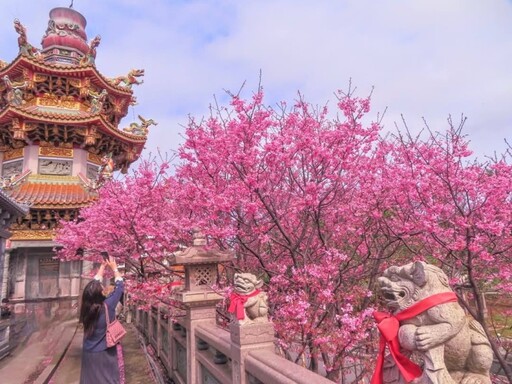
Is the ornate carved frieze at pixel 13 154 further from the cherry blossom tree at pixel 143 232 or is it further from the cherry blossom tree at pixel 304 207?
the cherry blossom tree at pixel 304 207

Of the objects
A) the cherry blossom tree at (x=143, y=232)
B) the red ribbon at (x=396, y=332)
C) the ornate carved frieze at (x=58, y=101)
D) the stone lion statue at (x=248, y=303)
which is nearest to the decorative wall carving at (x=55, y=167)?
the ornate carved frieze at (x=58, y=101)

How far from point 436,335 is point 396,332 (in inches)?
9.1

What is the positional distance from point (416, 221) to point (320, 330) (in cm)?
242

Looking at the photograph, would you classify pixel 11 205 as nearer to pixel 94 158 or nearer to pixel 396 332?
pixel 94 158

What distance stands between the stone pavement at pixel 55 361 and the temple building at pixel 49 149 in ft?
25.6

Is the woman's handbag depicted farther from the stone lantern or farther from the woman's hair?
the stone lantern

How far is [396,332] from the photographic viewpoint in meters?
2.19

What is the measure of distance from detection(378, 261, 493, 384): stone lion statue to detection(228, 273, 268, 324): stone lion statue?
2.17 meters

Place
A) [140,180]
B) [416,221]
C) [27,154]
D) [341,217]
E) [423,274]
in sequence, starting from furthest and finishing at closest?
[27,154] < [140,180] < [341,217] < [416,221] < [423,274]

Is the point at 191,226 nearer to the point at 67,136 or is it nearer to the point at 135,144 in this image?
the point at 67,136

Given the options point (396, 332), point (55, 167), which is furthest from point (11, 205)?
point (396, 332)

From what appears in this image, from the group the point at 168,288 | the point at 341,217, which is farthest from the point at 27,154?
the point at 341,217

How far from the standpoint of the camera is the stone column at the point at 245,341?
4.11 m

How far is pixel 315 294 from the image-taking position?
220 inches
